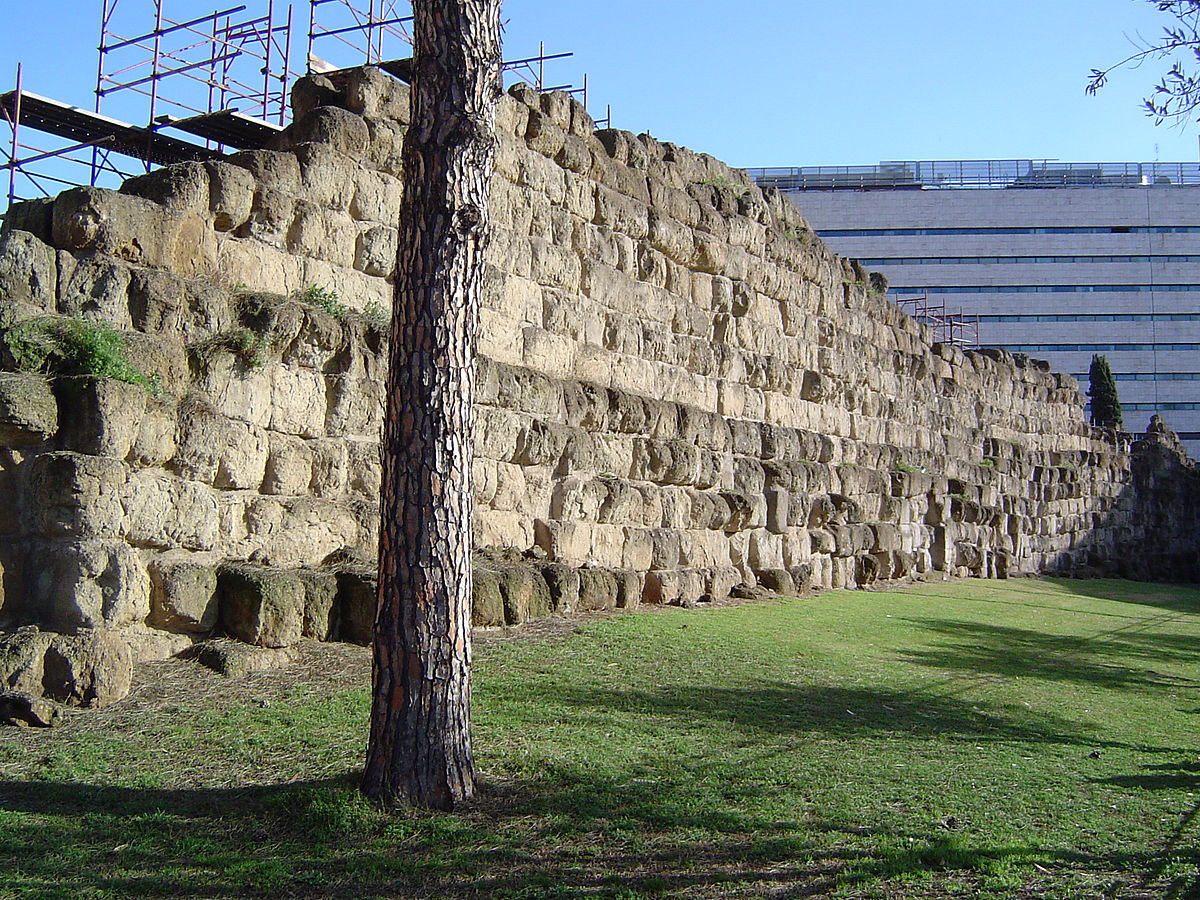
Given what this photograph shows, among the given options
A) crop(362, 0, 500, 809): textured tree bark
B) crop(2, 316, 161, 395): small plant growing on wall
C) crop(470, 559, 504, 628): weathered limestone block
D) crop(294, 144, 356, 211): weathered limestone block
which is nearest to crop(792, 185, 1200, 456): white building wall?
crop(294, 144, 356, 211): weathered limestone block

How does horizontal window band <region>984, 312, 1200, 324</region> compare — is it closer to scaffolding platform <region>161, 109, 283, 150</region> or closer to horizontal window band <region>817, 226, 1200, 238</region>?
horizontal window band <region>817, 226, 1200, 238</region>

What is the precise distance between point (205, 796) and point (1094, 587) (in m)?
19.8

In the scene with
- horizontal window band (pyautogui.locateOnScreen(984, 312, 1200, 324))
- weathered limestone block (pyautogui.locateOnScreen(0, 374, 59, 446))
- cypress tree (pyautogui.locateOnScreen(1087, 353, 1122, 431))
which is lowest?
weathered limestone block (pyautogui.locateOnScreen(0, 374, 59, 446))

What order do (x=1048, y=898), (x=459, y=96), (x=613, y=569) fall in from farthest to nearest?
(x=613, y=569) → (x=459, y=96) → (x=1048, y=898)

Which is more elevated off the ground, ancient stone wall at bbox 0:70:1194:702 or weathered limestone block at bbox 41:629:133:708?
ancient stone wall at bbox 0:70:1194:702

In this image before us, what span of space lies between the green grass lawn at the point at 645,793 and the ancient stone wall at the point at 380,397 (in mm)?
1151

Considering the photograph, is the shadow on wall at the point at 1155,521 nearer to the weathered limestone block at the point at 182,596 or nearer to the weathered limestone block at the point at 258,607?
the weathered limestone block at the point at 258,607

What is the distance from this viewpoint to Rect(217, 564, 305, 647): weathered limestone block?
24.3 ft

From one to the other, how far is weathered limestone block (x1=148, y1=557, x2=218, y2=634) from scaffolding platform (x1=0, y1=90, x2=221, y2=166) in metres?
5.38

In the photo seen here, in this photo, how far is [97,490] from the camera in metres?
6.69

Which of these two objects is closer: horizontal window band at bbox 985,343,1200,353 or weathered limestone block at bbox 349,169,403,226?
weathered limestone block at bbox 349,169,403,226

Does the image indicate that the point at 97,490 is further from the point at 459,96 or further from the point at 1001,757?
the point at 1001,757

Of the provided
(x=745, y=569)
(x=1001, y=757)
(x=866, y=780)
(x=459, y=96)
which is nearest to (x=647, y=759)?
(x=866, y=780)

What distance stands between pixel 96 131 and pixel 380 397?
533cm
